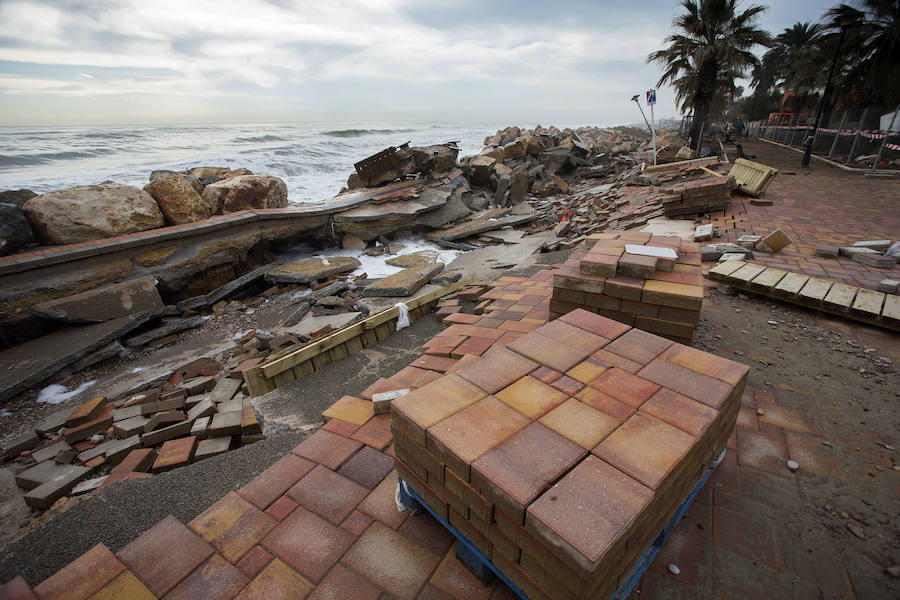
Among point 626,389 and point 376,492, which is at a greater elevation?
point 626,389

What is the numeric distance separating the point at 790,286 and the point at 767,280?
0.19m

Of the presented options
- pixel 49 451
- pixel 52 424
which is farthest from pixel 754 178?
pixel 52 424

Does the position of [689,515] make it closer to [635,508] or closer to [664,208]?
[635,508]

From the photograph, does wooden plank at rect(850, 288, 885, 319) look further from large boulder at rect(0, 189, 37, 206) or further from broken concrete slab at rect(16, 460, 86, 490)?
large boulder at rect(0, 189, 37, 206)

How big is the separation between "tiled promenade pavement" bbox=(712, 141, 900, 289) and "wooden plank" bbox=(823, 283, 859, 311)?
2.44ft

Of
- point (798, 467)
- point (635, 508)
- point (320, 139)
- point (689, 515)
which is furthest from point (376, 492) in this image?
point (320, 139)

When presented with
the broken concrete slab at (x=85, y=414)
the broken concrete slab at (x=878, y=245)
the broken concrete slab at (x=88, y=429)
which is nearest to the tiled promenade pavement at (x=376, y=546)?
the broken concrete slab at (x=88, y=429)

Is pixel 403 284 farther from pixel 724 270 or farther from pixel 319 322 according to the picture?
pixel 724 270

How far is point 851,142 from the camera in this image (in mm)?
15227

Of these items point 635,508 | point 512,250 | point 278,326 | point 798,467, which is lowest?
point 278,326

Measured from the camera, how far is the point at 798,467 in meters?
2.02

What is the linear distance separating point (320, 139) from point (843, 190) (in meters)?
37.2

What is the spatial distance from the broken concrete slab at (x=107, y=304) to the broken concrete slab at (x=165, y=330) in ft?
0.99

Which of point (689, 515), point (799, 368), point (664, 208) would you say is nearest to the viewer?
point (689, 515)
